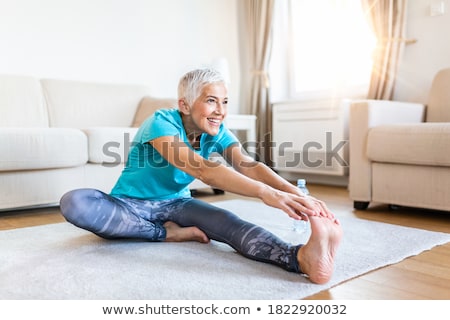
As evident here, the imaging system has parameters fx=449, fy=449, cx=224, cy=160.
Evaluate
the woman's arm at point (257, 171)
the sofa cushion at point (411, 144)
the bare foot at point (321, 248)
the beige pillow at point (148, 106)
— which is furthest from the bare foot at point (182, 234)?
the beige pillow at point (148, 106)

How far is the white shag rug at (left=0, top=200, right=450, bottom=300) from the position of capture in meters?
1.10

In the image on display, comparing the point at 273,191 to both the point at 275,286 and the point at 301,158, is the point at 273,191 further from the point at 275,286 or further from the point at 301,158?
the point at 301,158

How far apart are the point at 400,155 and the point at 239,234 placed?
1163mm

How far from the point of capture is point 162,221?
165cm

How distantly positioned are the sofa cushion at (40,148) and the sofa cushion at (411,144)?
155 cm

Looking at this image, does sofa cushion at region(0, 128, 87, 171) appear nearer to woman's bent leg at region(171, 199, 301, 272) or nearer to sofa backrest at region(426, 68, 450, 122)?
woman's bent leg at region(171, 199, 301, 272)

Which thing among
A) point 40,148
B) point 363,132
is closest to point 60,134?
point 40,148

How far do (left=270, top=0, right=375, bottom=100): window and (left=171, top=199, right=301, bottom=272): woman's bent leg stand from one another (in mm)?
2266

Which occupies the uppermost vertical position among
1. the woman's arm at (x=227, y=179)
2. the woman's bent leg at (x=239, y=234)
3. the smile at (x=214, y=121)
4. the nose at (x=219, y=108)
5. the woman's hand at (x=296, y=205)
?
the nose at (x=219, y=108)

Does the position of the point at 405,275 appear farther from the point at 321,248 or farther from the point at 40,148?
the point at 40,148

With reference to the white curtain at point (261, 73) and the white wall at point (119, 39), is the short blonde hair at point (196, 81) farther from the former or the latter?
the white curtain at point (261, 73)

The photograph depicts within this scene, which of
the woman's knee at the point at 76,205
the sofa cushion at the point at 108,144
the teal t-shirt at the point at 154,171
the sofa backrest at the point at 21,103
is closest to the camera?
the woman's knee at the point at 76,205

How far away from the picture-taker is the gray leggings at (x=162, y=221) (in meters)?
Result: 1.32

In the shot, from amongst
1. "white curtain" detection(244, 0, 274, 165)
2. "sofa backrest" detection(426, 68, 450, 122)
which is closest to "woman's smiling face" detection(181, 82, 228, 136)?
"sofa backrest" detection(426, 68, 450, 122)
